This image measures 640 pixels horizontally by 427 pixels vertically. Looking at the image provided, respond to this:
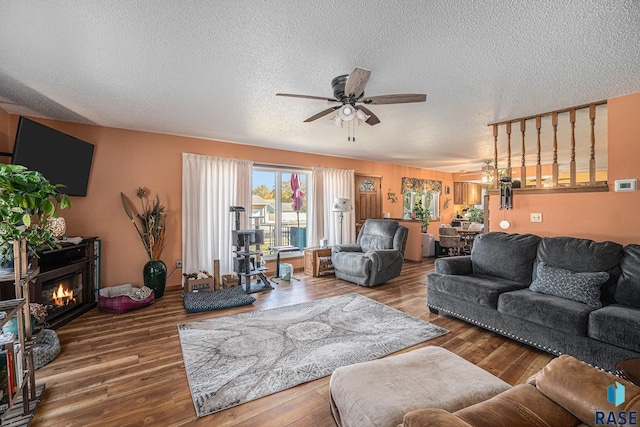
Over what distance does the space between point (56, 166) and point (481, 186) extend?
11.1m

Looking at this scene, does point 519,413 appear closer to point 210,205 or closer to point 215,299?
point 215,299

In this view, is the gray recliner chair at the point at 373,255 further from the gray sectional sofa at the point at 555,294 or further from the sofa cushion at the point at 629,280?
the sofa cushion at the point at 629,280

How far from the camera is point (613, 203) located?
300 centimetres

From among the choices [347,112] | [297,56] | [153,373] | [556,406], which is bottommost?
[153,373]

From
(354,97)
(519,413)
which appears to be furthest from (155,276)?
(519,413)

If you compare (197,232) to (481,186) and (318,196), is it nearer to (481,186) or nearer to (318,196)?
(318,196)

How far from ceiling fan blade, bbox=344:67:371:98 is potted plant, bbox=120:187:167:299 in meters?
3.47

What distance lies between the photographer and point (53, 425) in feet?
5.54

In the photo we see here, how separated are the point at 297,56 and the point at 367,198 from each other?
5.09 metres

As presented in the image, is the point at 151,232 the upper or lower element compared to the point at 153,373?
upper

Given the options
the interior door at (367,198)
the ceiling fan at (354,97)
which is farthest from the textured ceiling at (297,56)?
the interior door at (367,198)

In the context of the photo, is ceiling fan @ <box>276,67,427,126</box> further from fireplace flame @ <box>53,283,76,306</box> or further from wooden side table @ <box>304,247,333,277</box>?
fireplace flame @ <box>53,283,76,306</box>
